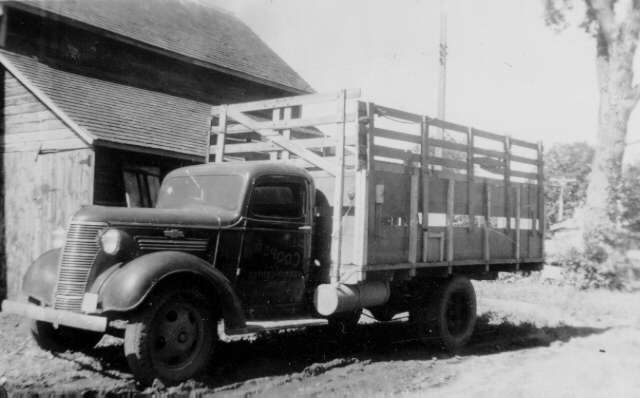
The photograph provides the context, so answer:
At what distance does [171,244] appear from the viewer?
17.7 ft

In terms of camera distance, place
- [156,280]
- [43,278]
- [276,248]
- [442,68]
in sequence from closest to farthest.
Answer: [156,280] → [43,278] → [276,248] → [442,68]

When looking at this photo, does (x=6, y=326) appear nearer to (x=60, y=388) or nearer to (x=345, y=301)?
(x=60, y=388)

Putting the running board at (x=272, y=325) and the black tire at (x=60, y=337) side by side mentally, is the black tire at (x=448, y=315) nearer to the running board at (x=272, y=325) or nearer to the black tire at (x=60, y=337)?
the running board at (x=272, y=325)

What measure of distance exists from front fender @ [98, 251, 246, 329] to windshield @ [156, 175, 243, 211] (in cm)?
89

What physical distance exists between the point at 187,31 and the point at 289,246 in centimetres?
1175

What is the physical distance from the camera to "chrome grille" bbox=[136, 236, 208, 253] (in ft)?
17.3

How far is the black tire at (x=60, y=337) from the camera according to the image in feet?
19.1

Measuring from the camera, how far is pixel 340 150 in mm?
6250

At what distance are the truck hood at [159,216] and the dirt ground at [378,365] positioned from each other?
1.38m

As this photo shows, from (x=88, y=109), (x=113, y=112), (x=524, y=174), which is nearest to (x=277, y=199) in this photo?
(x=524, y=174)

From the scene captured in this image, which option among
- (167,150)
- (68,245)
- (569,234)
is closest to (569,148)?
(569,234)

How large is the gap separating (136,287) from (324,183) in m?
2.65

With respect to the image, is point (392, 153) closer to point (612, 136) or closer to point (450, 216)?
point (450, 216)

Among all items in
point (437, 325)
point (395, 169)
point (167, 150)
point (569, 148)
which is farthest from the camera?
point (569, 148)
